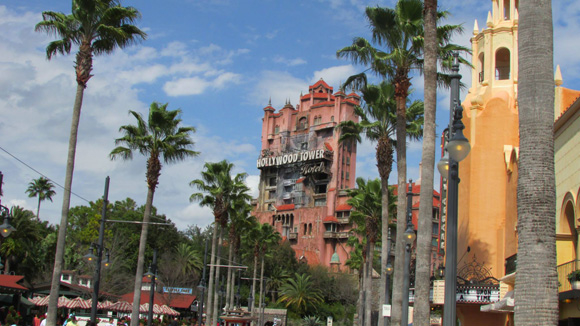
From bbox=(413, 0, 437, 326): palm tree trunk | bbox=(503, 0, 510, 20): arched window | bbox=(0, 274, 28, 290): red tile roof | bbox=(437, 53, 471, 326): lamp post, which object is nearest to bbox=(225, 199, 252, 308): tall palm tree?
bbox=(0, 274, 28, 290): red tile roof

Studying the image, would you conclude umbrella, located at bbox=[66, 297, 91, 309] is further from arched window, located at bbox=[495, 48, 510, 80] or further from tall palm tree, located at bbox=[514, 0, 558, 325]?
tall palm tree, located at bbox=[514, 0, 558, 325]

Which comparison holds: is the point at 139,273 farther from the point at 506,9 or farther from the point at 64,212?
the point at 506,9

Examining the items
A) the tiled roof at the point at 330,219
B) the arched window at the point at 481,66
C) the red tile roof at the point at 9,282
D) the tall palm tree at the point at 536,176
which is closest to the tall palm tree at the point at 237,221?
the red tile roof at the point at 9,282

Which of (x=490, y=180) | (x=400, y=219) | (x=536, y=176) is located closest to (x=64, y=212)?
(x=400, y=219)

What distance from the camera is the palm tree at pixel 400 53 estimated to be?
2270cm

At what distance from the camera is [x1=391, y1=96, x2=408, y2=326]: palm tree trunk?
22.7 meters

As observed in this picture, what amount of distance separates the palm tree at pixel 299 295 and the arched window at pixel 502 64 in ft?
175

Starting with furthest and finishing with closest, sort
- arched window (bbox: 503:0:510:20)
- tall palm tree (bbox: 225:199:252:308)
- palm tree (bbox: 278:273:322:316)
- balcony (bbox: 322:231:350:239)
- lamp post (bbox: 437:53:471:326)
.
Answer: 1. balcony (bbox: 322:231:350:239)
2. palm tree (bbox: 278:273:322:316)
3. tall palm tree (bbox: 225:199:252:308)
4. arched window (bbox: 503:0:510:20)
5. lamp post (bbox: 437:53:471:326)

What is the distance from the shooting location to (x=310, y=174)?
117 metres

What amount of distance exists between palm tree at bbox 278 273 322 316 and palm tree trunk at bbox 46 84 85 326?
65.0 m

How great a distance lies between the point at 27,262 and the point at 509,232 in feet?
155

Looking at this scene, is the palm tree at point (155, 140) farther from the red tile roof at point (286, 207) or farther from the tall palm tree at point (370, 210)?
the red tile roof at point (286, 207)

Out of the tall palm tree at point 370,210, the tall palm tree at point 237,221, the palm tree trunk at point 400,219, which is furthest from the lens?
the tall palm tree at point 237,221

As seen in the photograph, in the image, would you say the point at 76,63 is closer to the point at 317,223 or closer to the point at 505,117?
the point at 505,117
